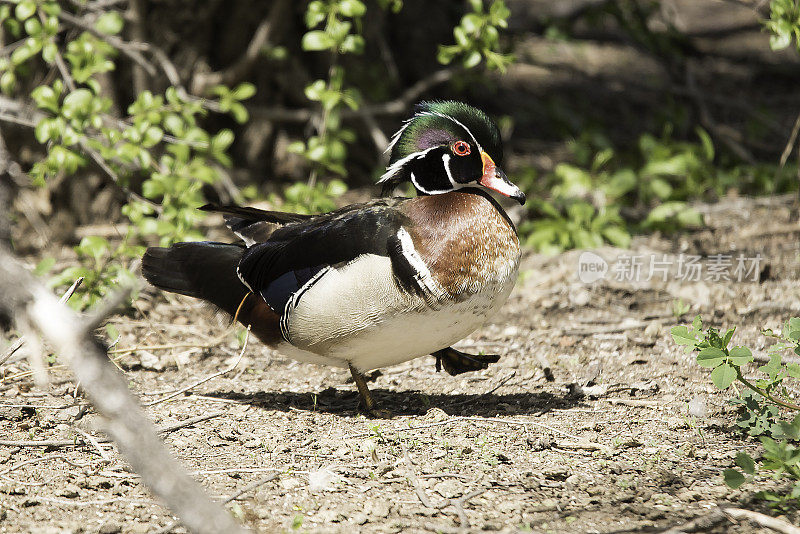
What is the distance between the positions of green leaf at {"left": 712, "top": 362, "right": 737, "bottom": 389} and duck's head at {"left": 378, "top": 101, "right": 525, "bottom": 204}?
0.95 meters

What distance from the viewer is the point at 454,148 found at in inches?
127

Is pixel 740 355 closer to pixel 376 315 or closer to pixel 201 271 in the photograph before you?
pixel 376 315

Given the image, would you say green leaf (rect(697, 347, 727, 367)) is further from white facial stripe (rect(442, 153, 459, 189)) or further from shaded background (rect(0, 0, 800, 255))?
shaded background (rect(0, 0, 800, 255))

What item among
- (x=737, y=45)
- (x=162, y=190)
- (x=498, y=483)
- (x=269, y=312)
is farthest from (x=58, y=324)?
(x=737, y=45)

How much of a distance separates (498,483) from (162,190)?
241 centimetres

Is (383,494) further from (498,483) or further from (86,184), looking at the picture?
(86,184)

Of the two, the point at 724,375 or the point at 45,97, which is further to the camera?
the point at 45,97

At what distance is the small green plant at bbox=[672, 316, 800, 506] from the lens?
2393mm

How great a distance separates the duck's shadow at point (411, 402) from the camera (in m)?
3.32

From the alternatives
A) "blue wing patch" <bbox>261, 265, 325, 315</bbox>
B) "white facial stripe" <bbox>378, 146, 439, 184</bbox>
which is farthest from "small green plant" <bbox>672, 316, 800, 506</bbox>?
"blue wing patch" <bbox>261, 265, 325, 315</bbox>

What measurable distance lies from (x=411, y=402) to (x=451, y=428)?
444 mm

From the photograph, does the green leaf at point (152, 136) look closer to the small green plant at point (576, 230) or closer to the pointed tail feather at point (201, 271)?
the pointed tail feather at point (201, 271)

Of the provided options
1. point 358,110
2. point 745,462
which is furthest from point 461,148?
point 358,110
